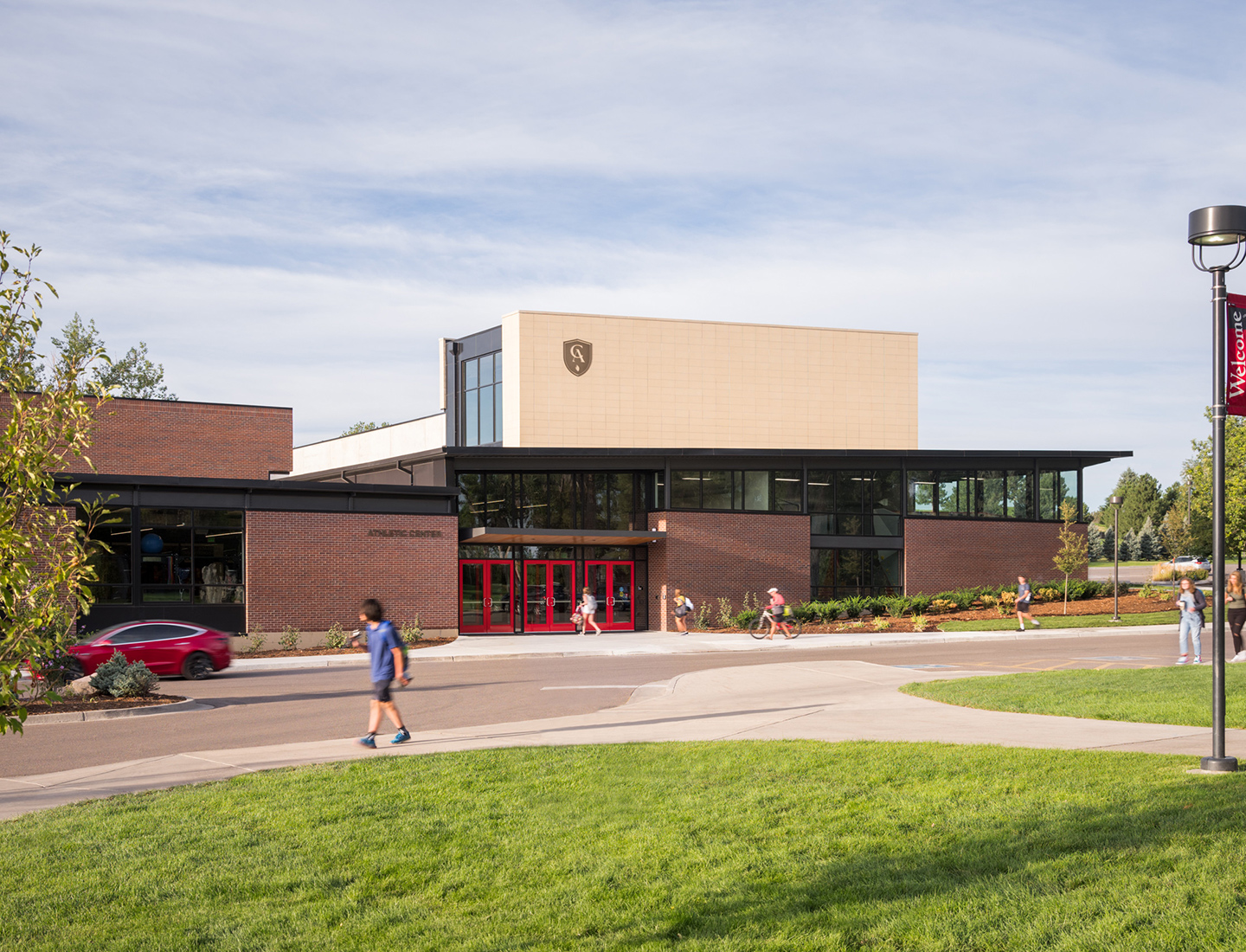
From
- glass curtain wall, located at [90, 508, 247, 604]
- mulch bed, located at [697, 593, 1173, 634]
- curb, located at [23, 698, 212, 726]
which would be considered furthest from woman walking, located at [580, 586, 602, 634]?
curb, located at [23, 698, 212, 726]

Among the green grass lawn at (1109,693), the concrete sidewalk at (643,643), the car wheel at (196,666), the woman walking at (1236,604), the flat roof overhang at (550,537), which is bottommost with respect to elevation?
the concrete sidewalk at (643,643)

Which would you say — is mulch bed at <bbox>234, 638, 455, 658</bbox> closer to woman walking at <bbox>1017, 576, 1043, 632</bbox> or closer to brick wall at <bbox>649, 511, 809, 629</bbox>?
brick wall at <bbox>649, 511, 809, 629</bbox>

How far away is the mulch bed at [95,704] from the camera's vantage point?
16.4 metres

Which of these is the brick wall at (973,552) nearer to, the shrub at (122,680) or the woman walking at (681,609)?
the woman walking at (681,609)

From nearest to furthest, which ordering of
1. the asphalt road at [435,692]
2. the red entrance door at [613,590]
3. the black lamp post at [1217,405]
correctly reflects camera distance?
the black lamp post at [1217,405] → the asphalt road at [435,692] → the red entrance door at [613,590]

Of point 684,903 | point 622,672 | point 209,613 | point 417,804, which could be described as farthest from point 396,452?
point 684,903

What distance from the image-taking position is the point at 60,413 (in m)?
5.55

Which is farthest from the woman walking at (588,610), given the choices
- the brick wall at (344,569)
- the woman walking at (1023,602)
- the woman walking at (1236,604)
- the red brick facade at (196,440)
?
the woman walking at (1236,604)

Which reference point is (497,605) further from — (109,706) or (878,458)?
(109,706)

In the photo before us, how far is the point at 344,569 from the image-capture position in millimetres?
32062

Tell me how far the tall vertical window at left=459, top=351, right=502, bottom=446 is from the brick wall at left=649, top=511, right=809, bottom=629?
40.0ft

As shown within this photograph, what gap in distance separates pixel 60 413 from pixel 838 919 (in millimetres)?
4661

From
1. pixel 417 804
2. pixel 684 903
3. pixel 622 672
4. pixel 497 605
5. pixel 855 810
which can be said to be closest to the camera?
pixel 684 903

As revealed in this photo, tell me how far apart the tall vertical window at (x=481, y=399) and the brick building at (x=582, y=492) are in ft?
0.37
